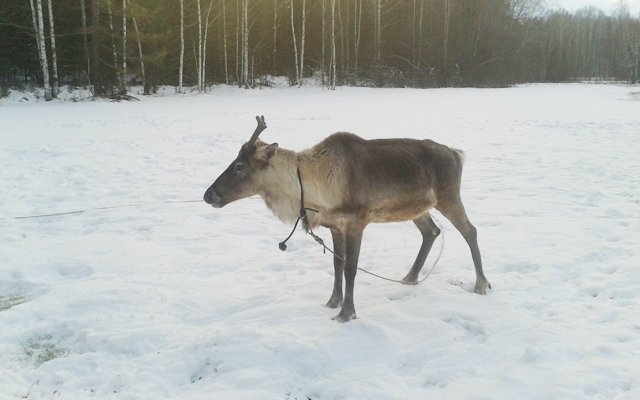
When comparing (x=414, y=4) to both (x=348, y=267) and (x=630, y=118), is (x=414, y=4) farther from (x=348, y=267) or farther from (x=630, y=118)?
(x=348, y=267)

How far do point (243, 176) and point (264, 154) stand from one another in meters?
0.31

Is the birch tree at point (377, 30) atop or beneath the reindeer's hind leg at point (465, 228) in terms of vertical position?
atop

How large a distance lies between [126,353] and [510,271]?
418 cm

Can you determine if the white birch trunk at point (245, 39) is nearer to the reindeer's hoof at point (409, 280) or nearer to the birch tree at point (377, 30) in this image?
the birch tree at point (377, 30)

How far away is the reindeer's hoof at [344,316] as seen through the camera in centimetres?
468

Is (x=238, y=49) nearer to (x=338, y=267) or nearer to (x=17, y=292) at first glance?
→ (x=17, y=292)

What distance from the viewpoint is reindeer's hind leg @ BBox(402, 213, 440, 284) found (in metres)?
5.64

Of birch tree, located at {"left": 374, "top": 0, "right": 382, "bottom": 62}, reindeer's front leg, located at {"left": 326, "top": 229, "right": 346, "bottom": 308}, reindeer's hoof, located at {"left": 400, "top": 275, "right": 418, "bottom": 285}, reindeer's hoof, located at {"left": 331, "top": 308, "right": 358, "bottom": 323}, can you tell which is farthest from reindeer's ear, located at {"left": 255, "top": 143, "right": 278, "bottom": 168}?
birch tree, located at {"left": 374, "top": 0, "right": 382, "bottom": 62}

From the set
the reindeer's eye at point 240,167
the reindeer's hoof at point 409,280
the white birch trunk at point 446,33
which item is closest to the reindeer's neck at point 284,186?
the reindeer's eye at point 240,167

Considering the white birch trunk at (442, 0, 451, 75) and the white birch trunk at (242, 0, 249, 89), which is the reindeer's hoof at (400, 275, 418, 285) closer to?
the white birch trunk at (242, 0, 249, 89)

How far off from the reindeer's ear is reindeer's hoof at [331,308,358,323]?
1.58 m

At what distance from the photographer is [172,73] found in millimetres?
38281

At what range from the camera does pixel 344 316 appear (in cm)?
470

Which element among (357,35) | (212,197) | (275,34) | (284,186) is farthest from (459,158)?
(357,35)
